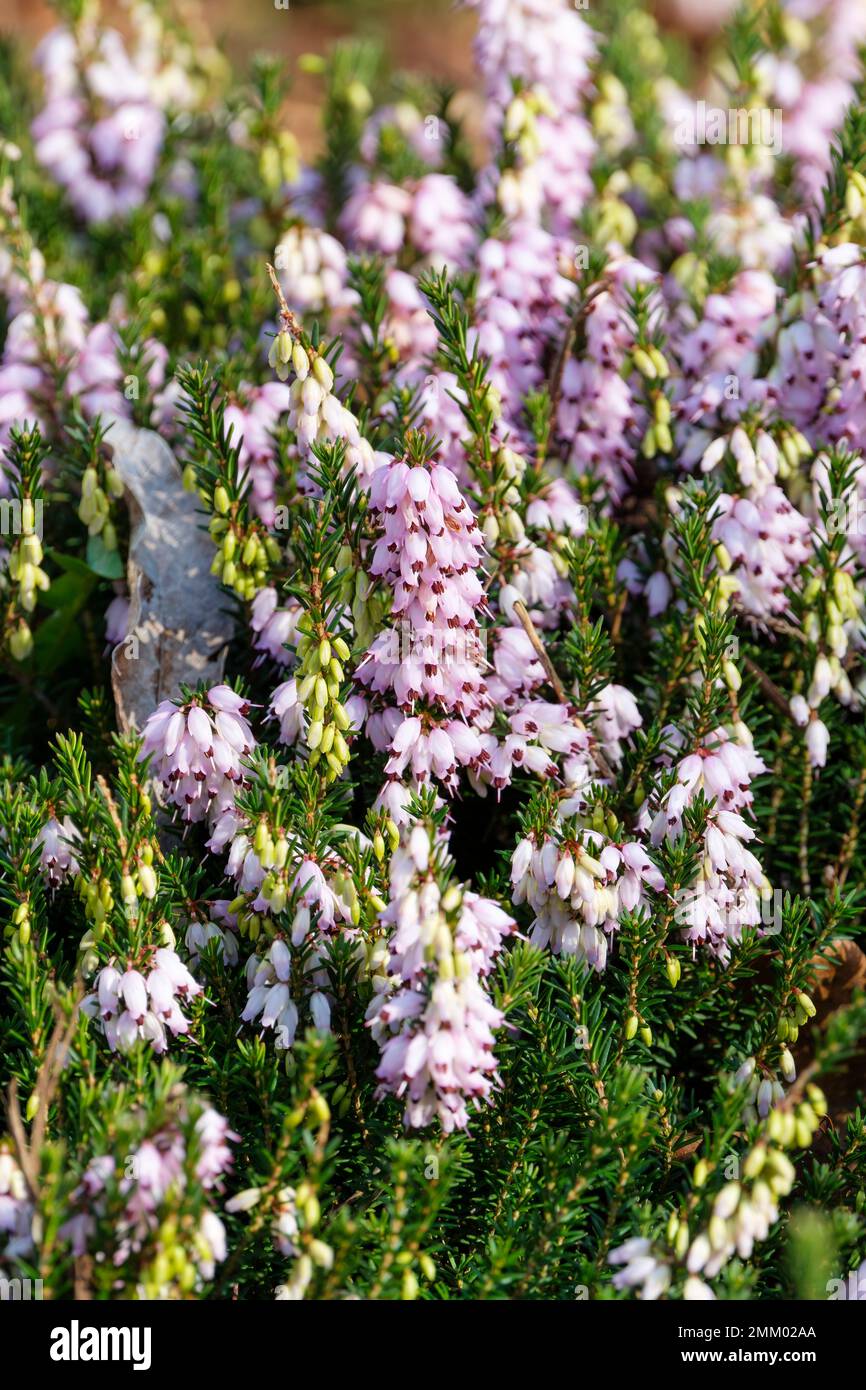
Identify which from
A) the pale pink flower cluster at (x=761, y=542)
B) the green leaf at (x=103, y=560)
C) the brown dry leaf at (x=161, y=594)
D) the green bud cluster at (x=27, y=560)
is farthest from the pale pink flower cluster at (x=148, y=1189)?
the pale pink flower cluster at (x=761, y=542)

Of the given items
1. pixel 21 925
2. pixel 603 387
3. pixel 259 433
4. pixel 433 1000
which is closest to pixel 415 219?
pixel 603 387

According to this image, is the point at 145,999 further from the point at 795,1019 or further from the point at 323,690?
the point at 795,1019

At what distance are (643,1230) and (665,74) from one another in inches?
284

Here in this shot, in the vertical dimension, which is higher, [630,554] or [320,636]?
[630,554]

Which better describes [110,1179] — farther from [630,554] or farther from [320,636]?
[630,554]

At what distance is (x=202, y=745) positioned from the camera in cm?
393

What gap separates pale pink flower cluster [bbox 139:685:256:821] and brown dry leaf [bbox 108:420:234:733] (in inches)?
25.2

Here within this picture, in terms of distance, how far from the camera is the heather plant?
3406 mm

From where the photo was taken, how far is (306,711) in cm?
395

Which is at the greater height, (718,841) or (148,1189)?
(718,841)

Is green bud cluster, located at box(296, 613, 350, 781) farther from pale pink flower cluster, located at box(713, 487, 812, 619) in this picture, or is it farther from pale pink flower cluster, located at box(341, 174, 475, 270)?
pale pink flower cluster, located at box(341, 174, 475, 270)

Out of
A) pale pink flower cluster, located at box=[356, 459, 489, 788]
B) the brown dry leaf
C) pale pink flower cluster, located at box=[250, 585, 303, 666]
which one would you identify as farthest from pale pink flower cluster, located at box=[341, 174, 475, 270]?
pale pink flower cluster, located at box=[356, 459, 489, 788]

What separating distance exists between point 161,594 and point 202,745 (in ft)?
4.02
